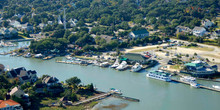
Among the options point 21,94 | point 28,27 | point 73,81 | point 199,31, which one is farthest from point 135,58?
point 28,27

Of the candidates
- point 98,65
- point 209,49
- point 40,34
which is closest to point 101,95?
point 98,65

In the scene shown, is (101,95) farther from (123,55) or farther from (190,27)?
(190,27)

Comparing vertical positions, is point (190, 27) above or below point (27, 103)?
above

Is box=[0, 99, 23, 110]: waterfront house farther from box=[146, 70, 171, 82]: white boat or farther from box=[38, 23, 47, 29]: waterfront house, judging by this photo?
box=[38, 23, 47, 29]: waterfront house

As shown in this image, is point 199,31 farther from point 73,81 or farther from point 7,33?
point 7,33

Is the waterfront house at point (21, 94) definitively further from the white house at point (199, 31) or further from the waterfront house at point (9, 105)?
the white house at point (199, 31)

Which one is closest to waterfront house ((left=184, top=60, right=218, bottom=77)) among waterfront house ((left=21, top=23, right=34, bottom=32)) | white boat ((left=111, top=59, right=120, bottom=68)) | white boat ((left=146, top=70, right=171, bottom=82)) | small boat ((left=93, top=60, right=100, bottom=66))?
white boat ((left=146, top=70, right=171, bottom=82))
